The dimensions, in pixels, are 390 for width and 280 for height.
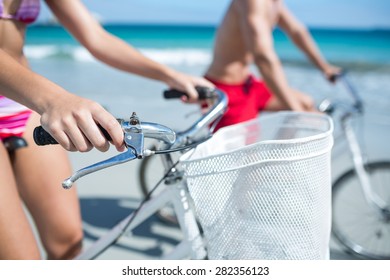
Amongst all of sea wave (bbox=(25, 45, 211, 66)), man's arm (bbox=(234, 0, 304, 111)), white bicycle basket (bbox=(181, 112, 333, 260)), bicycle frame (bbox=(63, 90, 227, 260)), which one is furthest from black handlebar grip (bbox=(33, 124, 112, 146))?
sea wave (bbox=(25, 45, 211, 66))

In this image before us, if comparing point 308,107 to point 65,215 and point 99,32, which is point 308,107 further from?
point 65,215

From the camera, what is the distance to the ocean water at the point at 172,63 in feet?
23.3

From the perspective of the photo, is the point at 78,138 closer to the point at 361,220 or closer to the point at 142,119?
the point at 361,220

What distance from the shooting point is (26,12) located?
155 centimetres

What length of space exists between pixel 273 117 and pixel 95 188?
101 inches

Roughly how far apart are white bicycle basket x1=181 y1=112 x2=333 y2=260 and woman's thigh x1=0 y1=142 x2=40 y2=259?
547mm

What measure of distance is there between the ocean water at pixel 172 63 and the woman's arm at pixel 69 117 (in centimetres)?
248

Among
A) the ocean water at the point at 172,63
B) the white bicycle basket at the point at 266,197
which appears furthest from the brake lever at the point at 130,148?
the ocean water at the point at 172,63

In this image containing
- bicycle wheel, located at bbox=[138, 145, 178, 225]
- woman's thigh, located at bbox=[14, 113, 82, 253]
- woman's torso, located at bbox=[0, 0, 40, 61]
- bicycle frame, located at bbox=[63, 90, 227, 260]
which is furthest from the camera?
bicycle wheel, located at bbox=[138, 145, 178, 225]

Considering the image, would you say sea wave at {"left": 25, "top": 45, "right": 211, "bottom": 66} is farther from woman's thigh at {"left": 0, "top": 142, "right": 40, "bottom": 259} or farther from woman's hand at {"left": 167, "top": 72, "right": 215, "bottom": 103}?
woman's thigh at {"left": 0, "top": 142, "right": 40, "bottom": 259}

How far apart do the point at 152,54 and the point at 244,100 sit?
15.4 m

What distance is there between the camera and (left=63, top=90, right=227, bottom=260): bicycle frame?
3.49ft

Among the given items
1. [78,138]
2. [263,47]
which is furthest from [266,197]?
[263,47]

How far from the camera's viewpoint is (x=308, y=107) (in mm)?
2695
